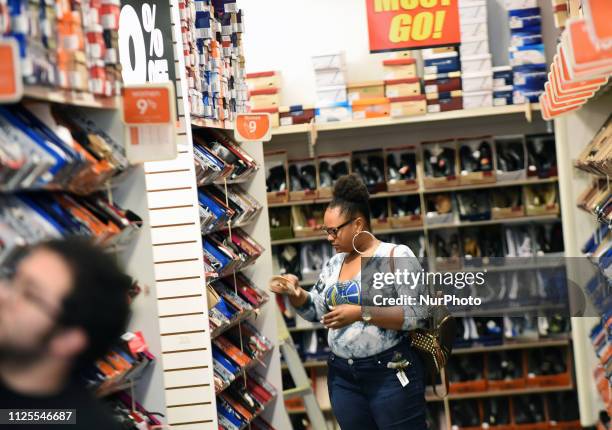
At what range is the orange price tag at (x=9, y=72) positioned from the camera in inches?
95.1

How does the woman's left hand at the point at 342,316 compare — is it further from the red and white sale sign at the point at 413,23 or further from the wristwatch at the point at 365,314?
the red and white sale sign at the point at 413,23

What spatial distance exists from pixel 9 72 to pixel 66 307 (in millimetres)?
770

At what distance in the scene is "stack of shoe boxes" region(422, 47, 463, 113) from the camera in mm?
8547

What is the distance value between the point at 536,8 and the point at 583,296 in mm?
4335

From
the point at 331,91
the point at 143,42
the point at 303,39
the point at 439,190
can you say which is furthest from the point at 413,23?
the point at 143,42

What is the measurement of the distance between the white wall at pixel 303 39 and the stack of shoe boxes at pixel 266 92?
0.63 m

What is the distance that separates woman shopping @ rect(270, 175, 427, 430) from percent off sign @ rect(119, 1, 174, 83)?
105cm

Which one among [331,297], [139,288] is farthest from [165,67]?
[139,288]

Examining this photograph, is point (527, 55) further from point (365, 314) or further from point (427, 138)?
point (365, 314)

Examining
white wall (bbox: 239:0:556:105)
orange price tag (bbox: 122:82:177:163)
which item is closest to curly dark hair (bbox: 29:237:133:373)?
orange price tag (bbox: 122:82:177:163)

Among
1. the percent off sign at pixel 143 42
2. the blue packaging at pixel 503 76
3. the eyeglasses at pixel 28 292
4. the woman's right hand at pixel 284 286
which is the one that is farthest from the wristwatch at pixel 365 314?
the blue packaging at pixel 503 76

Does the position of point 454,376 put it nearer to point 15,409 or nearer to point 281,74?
point 281,74

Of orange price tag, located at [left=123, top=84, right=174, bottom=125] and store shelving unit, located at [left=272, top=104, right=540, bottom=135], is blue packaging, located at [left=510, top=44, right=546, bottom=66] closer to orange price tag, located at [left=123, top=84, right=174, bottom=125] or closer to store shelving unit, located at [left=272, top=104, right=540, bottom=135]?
store shelving unit, located at [left=272, top=104, right=540, bottom=135]

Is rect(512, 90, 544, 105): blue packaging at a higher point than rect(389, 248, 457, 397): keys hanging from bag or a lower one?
higher
